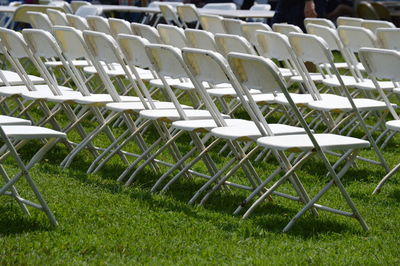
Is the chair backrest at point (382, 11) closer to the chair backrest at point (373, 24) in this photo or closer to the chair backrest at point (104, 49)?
the chair backrest at point (373, 24)

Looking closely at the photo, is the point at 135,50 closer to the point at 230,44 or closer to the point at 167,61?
the point at 167,61

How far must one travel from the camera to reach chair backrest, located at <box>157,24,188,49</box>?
334 inches

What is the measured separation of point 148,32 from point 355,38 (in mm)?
1752

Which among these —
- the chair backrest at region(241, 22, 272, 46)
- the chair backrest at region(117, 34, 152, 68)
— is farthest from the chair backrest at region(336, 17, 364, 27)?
the chair backrest at region(117, 34, 152, 68)

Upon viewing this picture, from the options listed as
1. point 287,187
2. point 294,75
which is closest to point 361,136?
point 294,75

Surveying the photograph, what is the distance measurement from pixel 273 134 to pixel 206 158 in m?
0.83

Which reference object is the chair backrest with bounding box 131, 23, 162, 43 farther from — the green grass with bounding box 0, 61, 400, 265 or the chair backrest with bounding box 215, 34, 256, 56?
the green grass with bounding box 0, 61, 400, 265

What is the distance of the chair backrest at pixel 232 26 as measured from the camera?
1039cm

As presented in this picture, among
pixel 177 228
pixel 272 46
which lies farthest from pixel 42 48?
pixel 177 228

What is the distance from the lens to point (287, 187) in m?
7.42

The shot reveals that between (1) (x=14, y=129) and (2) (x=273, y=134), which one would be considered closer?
(1) (x=14, y=129)

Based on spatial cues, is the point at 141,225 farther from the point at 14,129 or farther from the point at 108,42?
the point at 108,42

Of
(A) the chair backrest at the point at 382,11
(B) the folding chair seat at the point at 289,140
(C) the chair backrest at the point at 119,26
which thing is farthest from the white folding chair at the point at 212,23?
(A) the chair backrest at the point at 382,11

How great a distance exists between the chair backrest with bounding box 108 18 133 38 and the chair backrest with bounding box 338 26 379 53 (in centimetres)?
183
